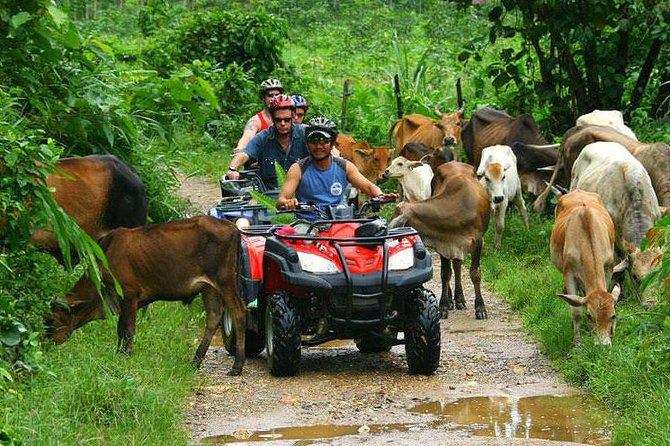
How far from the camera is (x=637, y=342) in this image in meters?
8.78

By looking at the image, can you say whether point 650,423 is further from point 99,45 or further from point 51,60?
point 99,45

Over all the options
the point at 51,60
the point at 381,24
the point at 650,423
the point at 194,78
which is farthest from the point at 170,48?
the point at 650,423

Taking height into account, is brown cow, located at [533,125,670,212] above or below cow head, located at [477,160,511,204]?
above

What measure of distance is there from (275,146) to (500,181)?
435cm

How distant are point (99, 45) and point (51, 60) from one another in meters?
1.36

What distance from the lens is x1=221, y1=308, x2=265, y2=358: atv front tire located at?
9.81 metres

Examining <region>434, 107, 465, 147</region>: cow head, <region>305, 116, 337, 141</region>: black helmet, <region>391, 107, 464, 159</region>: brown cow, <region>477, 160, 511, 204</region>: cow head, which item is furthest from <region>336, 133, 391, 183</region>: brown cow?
<region>305, 116, 337, 141</region>: black helmet

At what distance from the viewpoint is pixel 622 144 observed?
14164 millimetres

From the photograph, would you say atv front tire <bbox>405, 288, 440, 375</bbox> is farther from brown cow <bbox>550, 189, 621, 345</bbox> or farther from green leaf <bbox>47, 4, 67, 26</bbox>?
green leaf <bbox>47, 4, 67, 26</bbox>

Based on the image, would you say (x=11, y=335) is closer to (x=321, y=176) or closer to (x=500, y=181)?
(x=321, y=176)

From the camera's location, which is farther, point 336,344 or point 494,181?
point 494,181

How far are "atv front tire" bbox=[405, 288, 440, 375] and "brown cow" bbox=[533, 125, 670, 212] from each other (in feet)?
15.7

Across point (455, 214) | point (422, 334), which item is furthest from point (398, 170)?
point (422, 334)

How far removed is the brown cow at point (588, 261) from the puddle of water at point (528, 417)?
1.02 m
